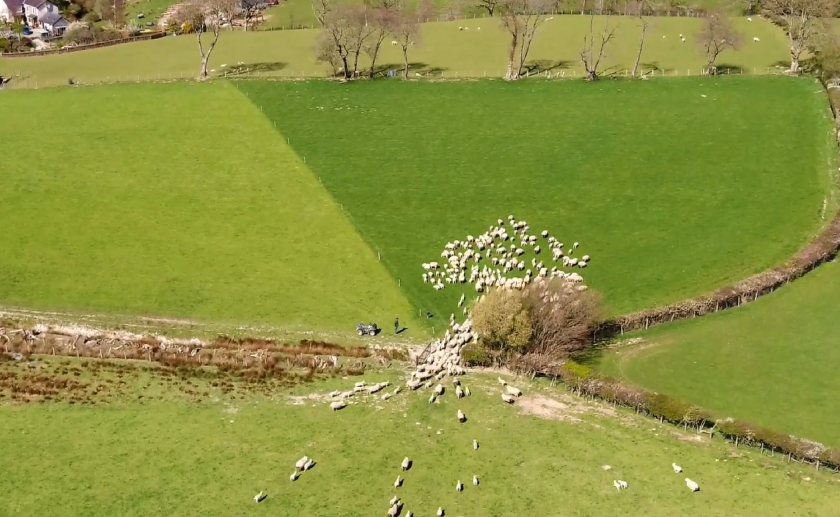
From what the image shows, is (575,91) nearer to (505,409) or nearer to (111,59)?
(505,409)

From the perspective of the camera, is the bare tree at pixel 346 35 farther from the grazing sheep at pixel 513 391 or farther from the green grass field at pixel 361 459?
the grazing sheep at pixel 513 391

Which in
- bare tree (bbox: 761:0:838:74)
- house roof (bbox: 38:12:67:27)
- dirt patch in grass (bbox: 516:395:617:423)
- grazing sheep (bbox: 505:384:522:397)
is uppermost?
house roof (bbox: 38:12:67:27)

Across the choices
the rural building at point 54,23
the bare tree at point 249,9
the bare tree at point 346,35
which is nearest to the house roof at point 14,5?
the rural building at point 54,23

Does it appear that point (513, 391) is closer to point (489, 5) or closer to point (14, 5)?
point (489, 5)

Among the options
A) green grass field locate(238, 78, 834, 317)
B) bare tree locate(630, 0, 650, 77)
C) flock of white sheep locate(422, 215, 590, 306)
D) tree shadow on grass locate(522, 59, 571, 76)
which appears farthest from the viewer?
tree shadow on grass locate(522, 59, 571, 76)

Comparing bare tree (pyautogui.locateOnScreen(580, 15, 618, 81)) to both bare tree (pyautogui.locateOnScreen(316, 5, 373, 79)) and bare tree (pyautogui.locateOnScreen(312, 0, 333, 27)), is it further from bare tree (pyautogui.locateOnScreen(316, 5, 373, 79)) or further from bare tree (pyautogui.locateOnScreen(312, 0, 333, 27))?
bare tree (pyautogui.locateOnScreen(312, 0, 333, 27))

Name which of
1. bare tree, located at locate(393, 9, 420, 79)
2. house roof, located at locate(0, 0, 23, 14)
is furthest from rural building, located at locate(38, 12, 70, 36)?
bare tree, located at locate(393, 9, 420, 79)

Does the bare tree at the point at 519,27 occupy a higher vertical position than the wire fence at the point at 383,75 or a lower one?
higher
